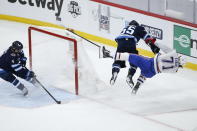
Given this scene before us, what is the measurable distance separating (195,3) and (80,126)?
288cm

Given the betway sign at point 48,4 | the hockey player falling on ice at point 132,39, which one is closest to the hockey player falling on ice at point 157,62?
the hockey player falling on ice at point 132,39

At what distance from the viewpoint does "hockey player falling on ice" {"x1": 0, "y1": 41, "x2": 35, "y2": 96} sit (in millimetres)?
8555

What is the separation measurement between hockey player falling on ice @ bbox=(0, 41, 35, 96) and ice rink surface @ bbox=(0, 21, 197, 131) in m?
0.21

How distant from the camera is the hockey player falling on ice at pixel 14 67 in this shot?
28.1ft

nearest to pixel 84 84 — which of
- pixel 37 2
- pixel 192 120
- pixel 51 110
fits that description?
pixel 51 110

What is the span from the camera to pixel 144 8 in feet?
33.1

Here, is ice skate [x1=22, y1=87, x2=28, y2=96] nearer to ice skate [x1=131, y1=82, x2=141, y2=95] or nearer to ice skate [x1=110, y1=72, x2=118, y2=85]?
ice skate [x1=110, y1=72, x2=118, y2=85]

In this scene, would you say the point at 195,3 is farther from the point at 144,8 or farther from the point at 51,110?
the point at 51,110

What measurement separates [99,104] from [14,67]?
1218 mm

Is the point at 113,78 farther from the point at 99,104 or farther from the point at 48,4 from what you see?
the point at 48,4

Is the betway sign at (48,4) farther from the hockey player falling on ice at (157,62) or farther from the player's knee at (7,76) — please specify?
the hockey player falling on ice at (157,62)

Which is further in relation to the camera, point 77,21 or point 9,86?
point 77,21

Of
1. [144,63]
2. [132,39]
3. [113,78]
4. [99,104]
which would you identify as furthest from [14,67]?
[144,63]

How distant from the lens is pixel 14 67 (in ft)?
28.2
